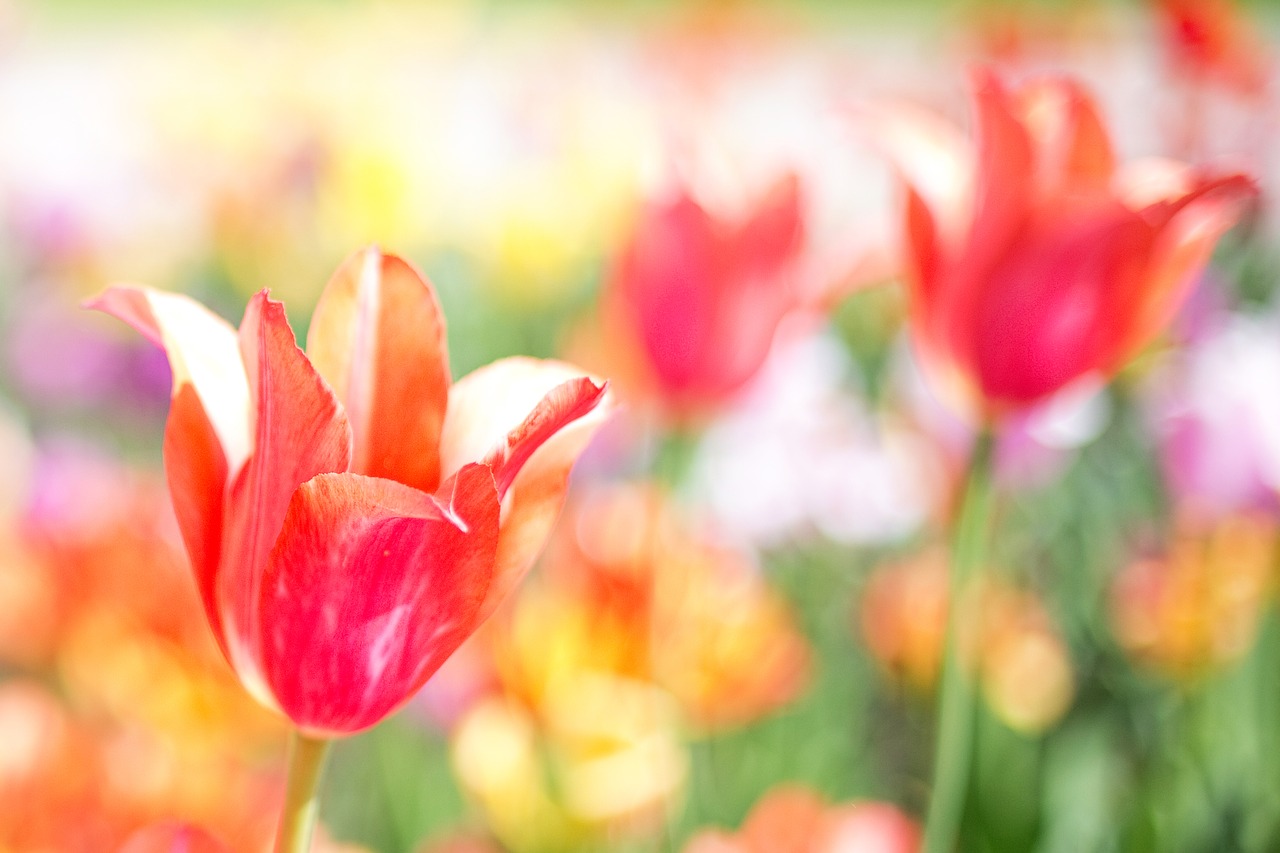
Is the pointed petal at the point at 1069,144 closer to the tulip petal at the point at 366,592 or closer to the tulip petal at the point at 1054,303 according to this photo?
the tulip petal at the point at 1054,303

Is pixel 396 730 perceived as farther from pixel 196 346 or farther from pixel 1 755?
pixel 196 346

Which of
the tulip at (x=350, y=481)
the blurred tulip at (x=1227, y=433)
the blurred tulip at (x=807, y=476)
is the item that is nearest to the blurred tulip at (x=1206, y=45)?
the blurred tulip at (x=1227, y=433)

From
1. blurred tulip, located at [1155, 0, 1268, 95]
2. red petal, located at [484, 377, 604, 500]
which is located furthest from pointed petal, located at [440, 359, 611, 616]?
blurred tulip, located at [1155, 0, 1268, 95]

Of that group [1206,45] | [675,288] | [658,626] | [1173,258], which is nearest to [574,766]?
[658,626]

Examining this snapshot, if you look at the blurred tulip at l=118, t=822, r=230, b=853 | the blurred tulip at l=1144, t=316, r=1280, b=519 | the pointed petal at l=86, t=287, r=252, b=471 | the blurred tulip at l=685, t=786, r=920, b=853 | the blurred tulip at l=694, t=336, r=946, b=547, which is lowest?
the blurred tulip at l=694, t=336, r=946, b=547

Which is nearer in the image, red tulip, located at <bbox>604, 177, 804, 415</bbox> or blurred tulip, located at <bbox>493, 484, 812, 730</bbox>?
red tulip, located at <bbox>604, 177, 804, 415</bbox>

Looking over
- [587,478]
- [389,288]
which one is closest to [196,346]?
[389,288]

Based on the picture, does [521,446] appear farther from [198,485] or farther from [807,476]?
[807,476]

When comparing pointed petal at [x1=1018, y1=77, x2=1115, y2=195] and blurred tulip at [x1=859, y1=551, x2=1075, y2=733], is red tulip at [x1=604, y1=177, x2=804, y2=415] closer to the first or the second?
pointed petal at [x1=1018, y1=77, x2=1115, y2=195]
